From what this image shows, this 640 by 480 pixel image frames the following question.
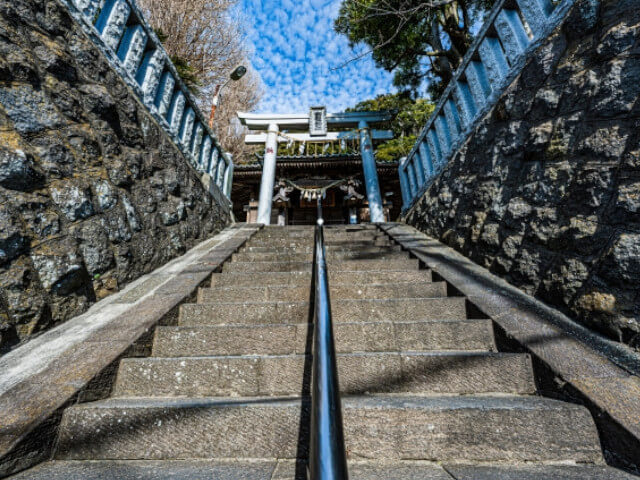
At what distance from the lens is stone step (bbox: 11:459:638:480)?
1.17m

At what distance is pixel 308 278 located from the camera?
287cm

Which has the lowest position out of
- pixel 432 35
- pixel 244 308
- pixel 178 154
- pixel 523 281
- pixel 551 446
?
pixel 551 446

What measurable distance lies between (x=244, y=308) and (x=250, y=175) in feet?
30.9

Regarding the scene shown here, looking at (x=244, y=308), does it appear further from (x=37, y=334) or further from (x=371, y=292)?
(x=37, y=334)

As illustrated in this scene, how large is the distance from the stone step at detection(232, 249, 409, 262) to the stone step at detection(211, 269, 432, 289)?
555mm

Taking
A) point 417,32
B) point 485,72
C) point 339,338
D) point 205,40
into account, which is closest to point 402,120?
point 417,32

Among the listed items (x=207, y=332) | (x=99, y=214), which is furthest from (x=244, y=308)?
(x=99, y=214)

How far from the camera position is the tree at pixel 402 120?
1405 centimetres

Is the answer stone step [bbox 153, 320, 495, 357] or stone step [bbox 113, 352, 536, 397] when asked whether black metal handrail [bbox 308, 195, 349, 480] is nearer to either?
stone step [bbox 113, 352, 536, 397]

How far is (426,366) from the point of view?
5.57 ft

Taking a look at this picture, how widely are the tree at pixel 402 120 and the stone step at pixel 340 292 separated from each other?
1113cm

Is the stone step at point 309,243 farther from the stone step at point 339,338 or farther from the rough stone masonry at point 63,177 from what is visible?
the stone step at point 339,338

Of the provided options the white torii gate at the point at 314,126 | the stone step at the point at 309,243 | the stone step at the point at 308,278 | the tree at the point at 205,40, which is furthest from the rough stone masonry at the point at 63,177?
the tree at the point at 205,40

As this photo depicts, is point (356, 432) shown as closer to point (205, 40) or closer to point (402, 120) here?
point (205, 40)
